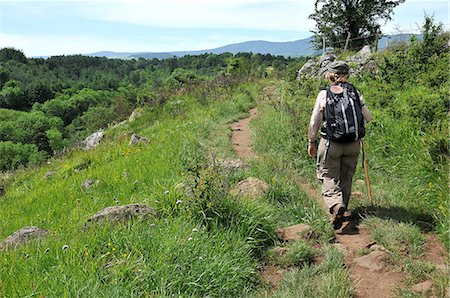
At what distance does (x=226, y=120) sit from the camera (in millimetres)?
12219

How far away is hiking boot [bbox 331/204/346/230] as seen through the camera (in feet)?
15.1

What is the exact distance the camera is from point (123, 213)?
163 inches

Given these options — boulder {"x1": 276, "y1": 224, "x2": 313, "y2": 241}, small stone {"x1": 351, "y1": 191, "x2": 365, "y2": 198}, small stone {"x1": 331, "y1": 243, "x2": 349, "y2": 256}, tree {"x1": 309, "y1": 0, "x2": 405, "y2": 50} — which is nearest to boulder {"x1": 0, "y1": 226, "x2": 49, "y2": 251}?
boulder {"x1": 276, "y1": 224, "x2": 313, "y2": 241}

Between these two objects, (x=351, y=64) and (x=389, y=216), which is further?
(x=351, y=64)

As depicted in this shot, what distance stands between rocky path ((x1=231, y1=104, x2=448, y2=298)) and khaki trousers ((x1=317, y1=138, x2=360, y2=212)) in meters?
0.33

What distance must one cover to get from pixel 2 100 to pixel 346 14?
98.0 m

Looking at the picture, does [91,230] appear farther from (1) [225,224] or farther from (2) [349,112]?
(2) [349,112]

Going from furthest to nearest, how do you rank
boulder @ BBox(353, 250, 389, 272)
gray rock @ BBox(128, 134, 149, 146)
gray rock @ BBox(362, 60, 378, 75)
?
gray rock @ BBox(362, 60, 378, 75)
gray rock @ BBox(128, 134, 149, 146)
boulder @ BBox(353, 250, 389, 272)

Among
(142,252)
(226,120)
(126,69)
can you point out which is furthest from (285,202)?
(126,69)

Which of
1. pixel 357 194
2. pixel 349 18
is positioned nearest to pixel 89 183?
pixel 357 194

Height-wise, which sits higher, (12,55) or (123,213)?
(12,55)

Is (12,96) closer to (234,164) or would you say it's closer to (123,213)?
(234,164)

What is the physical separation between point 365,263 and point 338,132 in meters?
1.49

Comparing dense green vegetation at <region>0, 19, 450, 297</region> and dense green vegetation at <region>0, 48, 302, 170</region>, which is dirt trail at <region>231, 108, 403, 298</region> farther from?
dense green vegetation at <region>0, 48, 302, 170</region>
